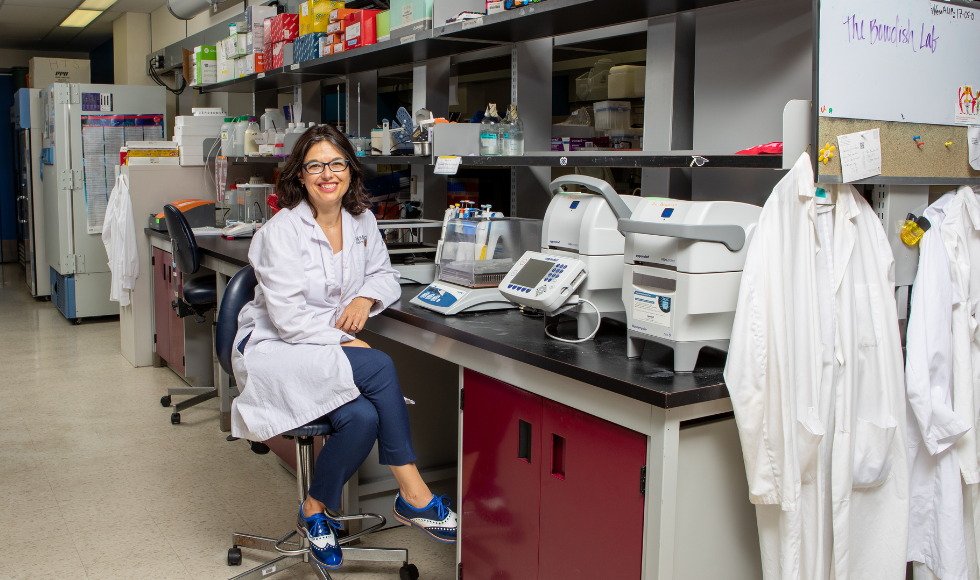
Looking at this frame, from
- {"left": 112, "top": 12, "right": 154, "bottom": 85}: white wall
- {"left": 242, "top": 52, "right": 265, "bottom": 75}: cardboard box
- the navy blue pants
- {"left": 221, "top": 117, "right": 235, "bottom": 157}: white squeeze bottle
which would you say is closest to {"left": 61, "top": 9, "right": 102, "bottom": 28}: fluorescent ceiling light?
{"left": 112, "top": 12, "right": 154, "bottom": 85}: white wall

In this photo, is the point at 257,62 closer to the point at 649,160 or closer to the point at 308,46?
the point at 308,46

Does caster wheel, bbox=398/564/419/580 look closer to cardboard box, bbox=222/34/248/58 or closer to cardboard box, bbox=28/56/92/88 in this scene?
cardboard box, bbox=222/34/248/58

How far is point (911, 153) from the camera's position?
74.9 inches

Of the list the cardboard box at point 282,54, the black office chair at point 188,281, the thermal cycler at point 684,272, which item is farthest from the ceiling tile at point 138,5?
the thermal cycler at point 684,272

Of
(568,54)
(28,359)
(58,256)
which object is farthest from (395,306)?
(58,256)

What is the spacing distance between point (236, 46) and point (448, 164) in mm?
2404

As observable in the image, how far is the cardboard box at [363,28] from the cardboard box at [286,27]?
76 centimetres

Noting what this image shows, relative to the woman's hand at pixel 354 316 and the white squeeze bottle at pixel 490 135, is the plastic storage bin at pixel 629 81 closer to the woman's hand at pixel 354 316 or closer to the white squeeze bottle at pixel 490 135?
the white squeeze bottle at pixel 490 135

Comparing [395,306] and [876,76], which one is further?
[395,306]

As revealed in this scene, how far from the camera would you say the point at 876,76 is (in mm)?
1793

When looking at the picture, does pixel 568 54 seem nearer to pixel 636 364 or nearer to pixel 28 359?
pixel 636 364

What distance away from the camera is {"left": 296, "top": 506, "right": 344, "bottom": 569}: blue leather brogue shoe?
7.08ft

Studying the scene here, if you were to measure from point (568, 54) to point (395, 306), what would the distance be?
6.75 feet

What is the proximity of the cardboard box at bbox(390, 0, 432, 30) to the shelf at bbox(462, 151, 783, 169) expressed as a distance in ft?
1.98
